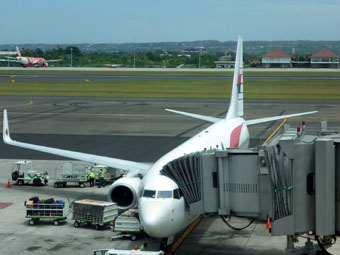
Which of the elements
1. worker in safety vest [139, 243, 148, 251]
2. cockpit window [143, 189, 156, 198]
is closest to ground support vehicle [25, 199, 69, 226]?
worker in safety vest [139, 243, 148, 251]

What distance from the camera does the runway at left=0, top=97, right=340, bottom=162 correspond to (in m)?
54.4

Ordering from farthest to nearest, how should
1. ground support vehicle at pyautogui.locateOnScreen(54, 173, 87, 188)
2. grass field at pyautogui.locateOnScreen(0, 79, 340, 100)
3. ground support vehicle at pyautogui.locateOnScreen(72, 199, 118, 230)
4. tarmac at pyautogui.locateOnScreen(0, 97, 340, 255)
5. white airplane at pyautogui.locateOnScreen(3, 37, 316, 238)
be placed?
grass field at pyautogui.locateOnScreen(0, 79, 340, 100)
ground support vehicle at pyautogui.locateOnScreen(54, 173, 87, 188)
ground support vehicle at pyautogui.locateOnScreen(72, 199, 118, 230)
tarmac at pyautogui.locateOnScreen(0, 97, 340, 255)
white airplane at pyautogui.locateOnScreen(3, 37, 316, 238)

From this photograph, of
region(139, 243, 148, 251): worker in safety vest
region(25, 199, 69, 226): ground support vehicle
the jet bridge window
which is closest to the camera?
the jet bridge window

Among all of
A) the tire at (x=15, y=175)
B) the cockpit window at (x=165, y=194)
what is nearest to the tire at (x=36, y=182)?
the tire at (x=15, y=175)

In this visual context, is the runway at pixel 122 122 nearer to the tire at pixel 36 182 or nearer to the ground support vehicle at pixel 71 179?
the ground support vehicle at pixel 71 179

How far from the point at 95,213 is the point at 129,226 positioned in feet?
9.51

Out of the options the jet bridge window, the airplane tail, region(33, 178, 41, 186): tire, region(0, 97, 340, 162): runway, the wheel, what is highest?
the airplane tail

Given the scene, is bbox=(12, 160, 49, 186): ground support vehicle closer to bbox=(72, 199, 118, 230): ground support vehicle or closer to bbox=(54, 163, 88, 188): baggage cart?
bbox=(54, 163, 88, 188): baggage cart

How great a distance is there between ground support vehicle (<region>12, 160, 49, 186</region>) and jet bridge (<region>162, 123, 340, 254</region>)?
65.1 feet

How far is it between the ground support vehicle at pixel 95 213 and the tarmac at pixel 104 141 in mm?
479

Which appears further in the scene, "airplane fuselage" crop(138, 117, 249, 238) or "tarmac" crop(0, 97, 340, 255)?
"tarmac" crop(0, 97, 340, 255)

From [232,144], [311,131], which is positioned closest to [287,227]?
[232,144]

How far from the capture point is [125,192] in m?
31.1

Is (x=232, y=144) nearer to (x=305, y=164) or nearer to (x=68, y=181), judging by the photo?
(x=68, y=181)
